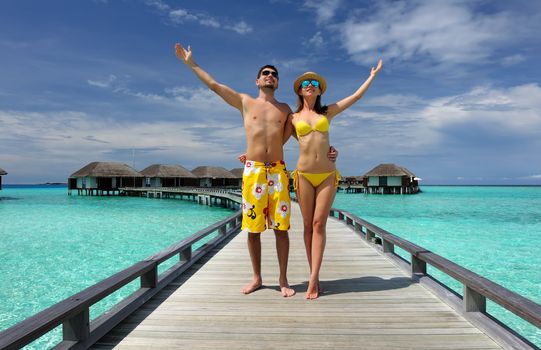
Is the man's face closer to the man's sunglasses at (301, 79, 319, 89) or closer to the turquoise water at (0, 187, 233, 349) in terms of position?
the man's sunglasses at (301, 79, 319, 89)

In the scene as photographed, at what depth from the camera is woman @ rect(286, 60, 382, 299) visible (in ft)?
11.8

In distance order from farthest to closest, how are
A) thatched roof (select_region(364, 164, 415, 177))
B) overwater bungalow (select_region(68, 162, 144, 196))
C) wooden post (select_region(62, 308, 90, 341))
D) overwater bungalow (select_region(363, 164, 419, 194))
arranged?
overwater bungalow (select_region(363, 164, 419, 194))
thatched roof (select_region(364, 164, 415, 177))
overwater bungalow (select_region(68, 162, 144, 196))
wooden post (select_region(62, 308, 90, 341))

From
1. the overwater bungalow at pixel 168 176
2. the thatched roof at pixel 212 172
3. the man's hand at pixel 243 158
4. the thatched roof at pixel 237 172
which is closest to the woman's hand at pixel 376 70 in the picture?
the man's hand at pixel 243 158

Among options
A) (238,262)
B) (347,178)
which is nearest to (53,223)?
(238,262)

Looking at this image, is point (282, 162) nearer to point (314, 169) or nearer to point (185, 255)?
point (314, 169)

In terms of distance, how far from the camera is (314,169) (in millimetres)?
3594

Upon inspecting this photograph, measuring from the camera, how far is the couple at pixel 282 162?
3.56 meters

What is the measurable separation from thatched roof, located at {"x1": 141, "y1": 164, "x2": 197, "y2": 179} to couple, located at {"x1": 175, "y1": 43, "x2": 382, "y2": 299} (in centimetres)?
5665

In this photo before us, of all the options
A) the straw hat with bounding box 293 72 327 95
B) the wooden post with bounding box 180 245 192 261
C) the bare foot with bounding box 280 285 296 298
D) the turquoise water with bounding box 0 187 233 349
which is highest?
the straw hat with bounding box 293 72 327 95

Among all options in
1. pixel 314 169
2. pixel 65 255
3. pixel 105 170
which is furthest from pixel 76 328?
pixel 105 170

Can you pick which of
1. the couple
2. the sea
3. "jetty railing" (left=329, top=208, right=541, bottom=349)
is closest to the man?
the couple

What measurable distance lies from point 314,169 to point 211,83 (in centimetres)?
137

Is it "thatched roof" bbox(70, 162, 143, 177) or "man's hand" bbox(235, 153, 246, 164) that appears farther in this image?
"thatched roof" bbox(70, 162, 143, 177)

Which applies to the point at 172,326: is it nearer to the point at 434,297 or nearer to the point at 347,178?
the point at 434,297
